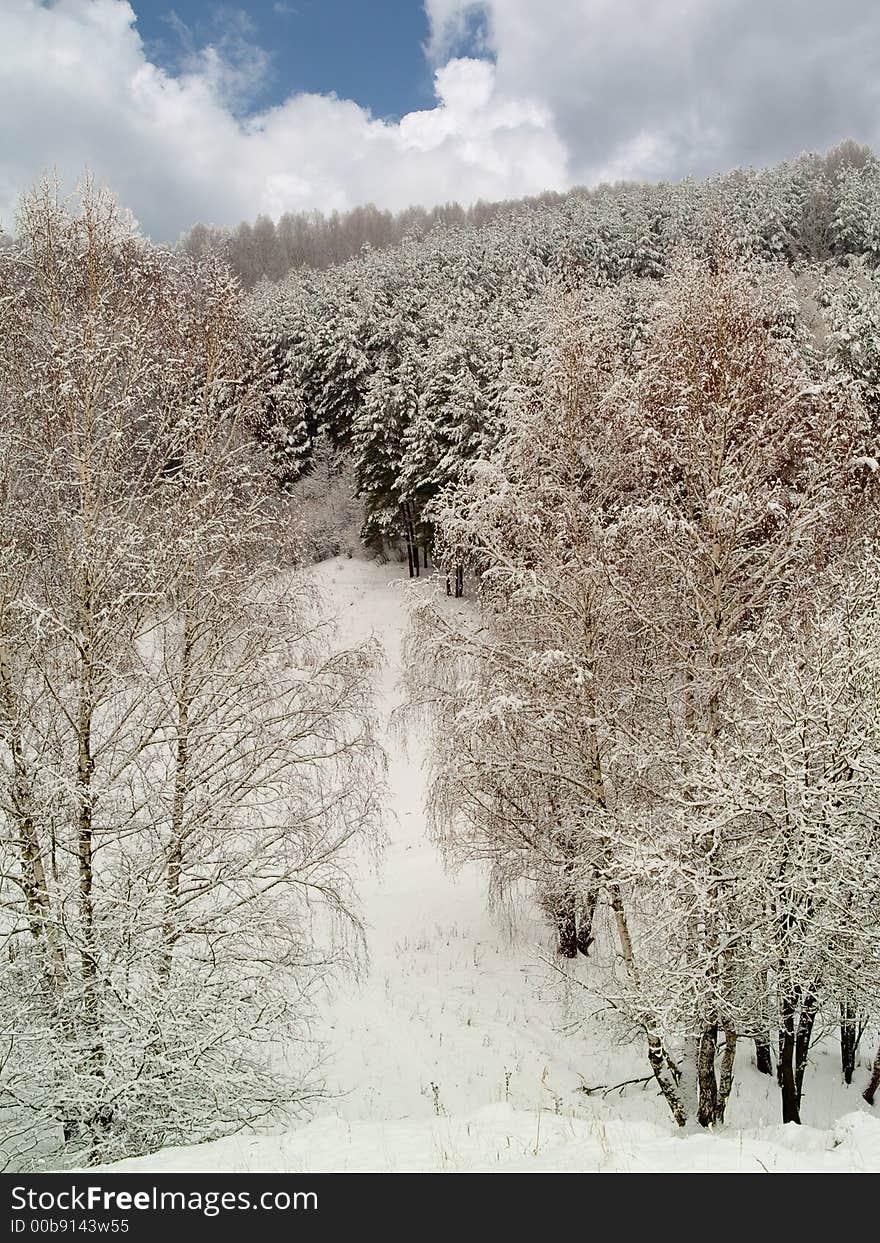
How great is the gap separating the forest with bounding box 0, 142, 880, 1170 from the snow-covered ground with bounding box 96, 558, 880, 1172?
71cm

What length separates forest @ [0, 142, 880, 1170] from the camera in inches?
264

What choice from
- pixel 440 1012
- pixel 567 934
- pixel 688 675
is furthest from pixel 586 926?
pixel 688 675

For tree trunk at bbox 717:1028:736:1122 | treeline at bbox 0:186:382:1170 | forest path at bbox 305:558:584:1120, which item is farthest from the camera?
forest path at bbox 305:558:584:1120

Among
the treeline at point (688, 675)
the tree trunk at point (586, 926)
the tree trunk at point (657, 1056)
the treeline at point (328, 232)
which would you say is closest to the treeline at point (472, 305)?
the treeline at point (688, 675)

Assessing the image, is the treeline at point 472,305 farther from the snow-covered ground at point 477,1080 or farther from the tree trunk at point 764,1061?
the tree trunk at point 764,1061

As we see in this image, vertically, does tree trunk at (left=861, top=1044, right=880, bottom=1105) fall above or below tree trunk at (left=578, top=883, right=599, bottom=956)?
below

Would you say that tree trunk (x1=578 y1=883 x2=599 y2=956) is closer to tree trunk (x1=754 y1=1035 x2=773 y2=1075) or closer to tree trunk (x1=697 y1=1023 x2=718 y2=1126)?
tree trunk (x1=754 y1=1035 x2=773 y2=1075)

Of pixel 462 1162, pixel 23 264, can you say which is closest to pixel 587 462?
pixel 23 264

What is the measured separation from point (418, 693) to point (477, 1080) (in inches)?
206

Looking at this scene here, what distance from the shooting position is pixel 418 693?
10.5m

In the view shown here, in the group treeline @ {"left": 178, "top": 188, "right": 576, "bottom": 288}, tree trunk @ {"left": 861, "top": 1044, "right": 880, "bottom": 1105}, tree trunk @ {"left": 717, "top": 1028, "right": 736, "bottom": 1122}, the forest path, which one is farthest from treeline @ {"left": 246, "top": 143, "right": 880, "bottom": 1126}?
treeline @ {"left": 178, "top": 188, "right": 576, "bottom": 288}

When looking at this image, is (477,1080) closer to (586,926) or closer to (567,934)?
(567,934)
